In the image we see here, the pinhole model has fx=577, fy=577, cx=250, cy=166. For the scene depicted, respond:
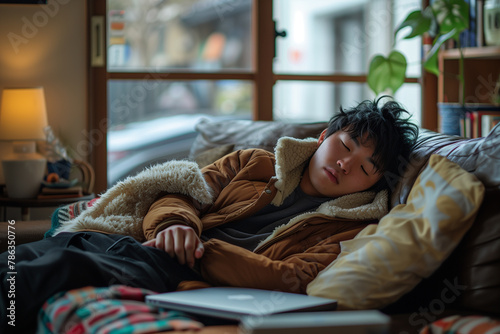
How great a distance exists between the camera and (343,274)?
132cm

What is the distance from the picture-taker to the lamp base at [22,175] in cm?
247

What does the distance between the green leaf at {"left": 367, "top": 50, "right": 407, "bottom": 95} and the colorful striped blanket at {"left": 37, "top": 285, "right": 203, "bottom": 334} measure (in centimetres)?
200

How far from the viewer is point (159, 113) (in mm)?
3291

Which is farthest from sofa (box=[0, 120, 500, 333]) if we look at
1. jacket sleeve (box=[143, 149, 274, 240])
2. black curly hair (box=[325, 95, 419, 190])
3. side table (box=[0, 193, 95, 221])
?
side table (box=[0, 193, 95, 221])

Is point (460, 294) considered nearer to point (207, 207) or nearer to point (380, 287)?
point (380, 287)

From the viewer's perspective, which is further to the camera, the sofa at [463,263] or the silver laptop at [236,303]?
the sofa at [463,263]

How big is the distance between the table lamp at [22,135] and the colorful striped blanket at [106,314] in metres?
1.35

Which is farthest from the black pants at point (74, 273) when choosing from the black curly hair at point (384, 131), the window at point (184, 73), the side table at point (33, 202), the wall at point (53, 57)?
the window at point (184, 73)

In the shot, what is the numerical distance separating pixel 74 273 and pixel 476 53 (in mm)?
2300

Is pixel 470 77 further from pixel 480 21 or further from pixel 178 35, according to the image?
pixel 178 35

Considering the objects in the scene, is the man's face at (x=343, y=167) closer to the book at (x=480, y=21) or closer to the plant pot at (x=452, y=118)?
the plant pot at (x=452, y=118)

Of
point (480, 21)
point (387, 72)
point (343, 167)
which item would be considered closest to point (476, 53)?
point (480, 21)

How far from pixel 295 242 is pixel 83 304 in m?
0.61

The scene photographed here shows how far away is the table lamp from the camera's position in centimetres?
247
